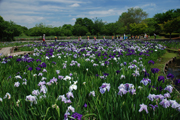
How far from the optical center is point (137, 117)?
1.83 m

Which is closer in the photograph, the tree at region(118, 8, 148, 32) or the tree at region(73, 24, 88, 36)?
the tree at region(73, 24, 88, 36)

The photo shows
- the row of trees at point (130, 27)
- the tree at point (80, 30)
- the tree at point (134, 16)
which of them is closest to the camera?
the row of trees at point (130, 27)

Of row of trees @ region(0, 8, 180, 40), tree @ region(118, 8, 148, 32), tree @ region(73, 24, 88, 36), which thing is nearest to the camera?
row of trees @ region(0, 8, 180, 40)

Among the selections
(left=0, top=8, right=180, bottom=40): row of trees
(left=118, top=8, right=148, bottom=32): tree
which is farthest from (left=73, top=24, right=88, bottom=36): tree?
(left=118, top=8, right=148, bottom=32): tree

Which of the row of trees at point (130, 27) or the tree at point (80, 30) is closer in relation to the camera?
the row of trees at point (130, 27)

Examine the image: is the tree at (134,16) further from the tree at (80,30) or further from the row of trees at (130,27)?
the tree at (80,30)

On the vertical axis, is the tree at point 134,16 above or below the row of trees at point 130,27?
above

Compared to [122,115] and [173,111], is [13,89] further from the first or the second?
[173,111]

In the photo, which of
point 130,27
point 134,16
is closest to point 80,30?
point 130,27

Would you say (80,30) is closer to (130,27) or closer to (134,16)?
(130,27)

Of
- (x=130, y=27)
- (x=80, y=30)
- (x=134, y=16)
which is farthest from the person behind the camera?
(x=134, y=16)

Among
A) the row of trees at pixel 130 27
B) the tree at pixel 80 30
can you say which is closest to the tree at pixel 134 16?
the row of trees at pixel 130 27

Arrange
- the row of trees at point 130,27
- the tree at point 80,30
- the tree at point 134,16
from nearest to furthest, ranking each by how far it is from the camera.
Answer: the row of trees at point 130,27 → the tree at point 80,30 → the tree at point 134,16

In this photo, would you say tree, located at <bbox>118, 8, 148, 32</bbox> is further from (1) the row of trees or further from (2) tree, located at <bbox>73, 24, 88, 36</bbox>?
(2) tree, located at <bbox>73, 24, 88, 36</bbox>
